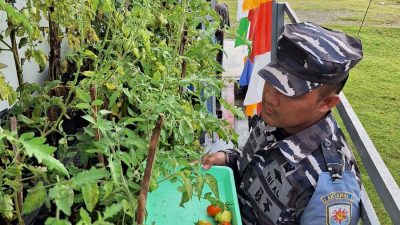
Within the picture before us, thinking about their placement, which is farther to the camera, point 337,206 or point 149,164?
point 337,206

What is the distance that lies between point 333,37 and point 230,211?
23.8 inches

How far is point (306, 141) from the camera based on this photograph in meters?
1.43

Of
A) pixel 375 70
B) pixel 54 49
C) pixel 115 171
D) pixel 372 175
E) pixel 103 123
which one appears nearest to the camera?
pixel 115 171

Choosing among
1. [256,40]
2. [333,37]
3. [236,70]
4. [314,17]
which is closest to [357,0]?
[314,17]

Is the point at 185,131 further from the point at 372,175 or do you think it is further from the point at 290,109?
the point at 372,175

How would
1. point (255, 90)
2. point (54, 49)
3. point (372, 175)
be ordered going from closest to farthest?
1. point (372, 175)
2. point (54, 49)
3. point (255, 90)

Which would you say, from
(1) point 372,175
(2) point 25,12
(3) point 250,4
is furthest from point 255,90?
(2) point 25,12

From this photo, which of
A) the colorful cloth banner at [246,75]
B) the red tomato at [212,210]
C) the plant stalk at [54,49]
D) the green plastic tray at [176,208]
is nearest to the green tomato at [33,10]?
the plant stalk at [54,49]

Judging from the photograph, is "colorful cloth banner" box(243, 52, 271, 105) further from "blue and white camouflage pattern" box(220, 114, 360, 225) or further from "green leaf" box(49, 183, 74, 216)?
"green leaf" box(49, 183, 74, 216)

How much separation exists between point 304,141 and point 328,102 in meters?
0.14

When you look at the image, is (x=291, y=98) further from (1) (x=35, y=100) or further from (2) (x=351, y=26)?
(2) (x=351, y=26)

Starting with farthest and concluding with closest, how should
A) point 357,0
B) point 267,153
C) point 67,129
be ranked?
point 357,0 < point 67,129 < point 267,153

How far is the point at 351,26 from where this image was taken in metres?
8.66

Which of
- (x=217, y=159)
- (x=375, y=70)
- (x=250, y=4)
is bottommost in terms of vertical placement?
(x=375, y=70)
